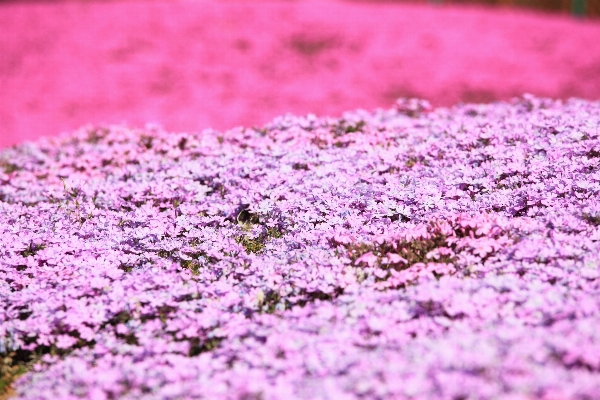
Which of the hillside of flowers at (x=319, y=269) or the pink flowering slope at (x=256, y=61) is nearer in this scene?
the hillside of flowers at (x=319, y=269)

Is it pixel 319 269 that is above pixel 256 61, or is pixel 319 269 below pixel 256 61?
below

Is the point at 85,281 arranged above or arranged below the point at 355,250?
below

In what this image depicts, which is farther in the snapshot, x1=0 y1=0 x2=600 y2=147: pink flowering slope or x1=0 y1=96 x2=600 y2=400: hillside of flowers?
x1=0 y1=0 x2=600 y2=147: pink flowering slope

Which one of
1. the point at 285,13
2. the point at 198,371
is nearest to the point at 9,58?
the point at 285,13

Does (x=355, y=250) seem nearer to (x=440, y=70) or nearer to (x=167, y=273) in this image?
(x=167, y=273)
